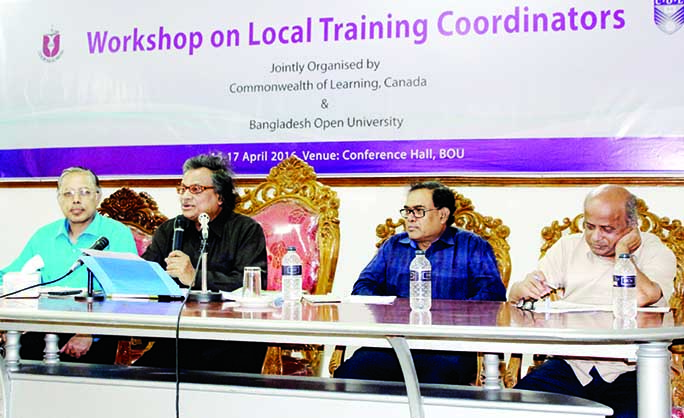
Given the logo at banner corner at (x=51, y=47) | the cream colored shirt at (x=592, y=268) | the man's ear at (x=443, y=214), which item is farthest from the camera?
the logo at banner corner at (x=51, y=47)

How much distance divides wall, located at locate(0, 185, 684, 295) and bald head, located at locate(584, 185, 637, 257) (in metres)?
0.60

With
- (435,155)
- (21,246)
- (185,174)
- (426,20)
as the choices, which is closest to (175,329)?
(185,174)

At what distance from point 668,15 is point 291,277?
2026 millimetres

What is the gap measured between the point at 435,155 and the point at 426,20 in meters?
0.62

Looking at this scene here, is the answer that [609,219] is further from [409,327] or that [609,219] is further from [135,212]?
[135,212]

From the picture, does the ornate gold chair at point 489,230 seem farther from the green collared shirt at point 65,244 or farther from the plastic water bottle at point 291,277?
the green collared shirt at point 65,244

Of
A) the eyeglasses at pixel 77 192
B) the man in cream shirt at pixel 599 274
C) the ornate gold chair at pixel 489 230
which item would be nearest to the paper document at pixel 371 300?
the man in cream shirt at pixel 599 274

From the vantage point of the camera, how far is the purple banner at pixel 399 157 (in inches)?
137

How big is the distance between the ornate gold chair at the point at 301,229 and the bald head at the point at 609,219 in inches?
42.8

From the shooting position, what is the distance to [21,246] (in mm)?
4395

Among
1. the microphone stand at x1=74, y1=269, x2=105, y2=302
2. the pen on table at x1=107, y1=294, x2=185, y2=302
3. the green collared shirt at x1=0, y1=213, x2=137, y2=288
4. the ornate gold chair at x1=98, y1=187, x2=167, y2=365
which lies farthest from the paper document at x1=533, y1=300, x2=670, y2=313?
the ornate gold chair at x1=98, y1=187, x2=167, y2=365

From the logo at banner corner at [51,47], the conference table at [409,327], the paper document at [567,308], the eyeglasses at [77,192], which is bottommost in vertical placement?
the conference table at [409,327]

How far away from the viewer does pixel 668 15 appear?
3430 mm

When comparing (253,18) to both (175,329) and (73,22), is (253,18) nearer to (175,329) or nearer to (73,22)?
(73,22)
